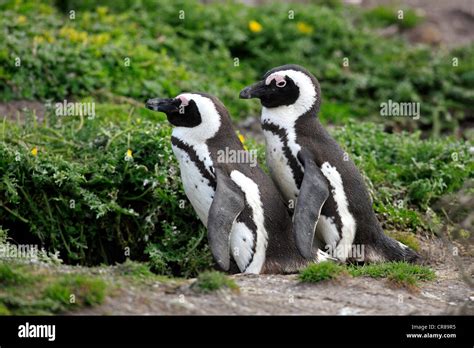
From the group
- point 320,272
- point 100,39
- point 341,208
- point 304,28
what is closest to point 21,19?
point 100,39

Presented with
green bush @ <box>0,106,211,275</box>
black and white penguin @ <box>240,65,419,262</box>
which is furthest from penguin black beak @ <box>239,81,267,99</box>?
green bush @ <box>0,106,211,275</box>

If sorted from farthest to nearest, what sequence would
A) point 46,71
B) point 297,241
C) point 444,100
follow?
point 444,100, point 46,71, point 297,241

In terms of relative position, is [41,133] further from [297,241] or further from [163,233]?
[297,241]

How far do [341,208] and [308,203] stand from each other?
0.43m

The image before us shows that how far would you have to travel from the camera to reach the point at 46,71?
9781 millimetres

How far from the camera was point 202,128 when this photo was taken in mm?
6945

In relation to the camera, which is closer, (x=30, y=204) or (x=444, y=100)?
(x=30, y=204)

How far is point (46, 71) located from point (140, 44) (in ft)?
4.50

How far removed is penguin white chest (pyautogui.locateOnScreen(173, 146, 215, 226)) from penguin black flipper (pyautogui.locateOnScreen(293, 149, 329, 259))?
64 centimetres

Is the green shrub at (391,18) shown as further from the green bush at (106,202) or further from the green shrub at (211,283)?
the green shrub at (211,283)

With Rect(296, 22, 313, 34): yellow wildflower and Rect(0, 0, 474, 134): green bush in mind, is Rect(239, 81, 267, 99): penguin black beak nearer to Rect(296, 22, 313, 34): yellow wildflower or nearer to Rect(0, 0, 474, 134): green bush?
Rect(0, 0, 474, 134): green bush

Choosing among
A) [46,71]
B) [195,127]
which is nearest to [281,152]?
[195,127]

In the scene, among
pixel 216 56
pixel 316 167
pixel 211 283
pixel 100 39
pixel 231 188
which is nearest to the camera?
pixel 211 283

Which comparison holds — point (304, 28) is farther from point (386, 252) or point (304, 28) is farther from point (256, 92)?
point (386, 252)
